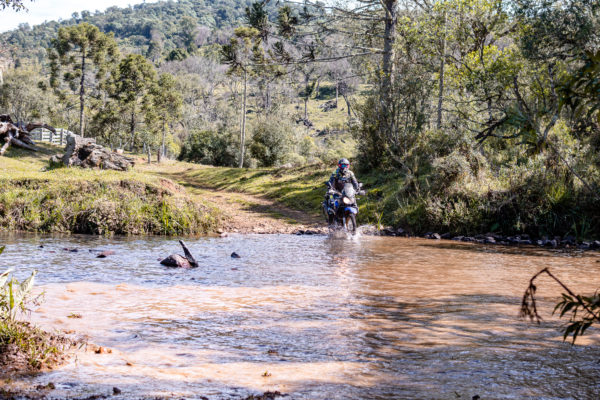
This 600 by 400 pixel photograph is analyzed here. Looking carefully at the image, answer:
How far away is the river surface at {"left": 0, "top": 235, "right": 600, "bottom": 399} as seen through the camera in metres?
3.56

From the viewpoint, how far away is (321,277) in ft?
25.8

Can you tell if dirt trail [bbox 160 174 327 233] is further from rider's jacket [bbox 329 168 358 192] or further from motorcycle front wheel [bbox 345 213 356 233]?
rider's jacket [bbox 329 168 358 192]

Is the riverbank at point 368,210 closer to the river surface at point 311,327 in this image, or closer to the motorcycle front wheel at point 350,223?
the motorcycle front wheel at point 350,223

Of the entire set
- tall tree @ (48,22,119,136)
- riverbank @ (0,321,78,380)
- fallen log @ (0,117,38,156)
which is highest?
tall tree @ (48,22,119,136)

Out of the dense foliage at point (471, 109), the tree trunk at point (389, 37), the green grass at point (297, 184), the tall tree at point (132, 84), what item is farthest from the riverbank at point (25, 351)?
the tall tree at point (132, 84)

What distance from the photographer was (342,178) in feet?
45.4

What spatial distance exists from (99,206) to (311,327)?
9.24m

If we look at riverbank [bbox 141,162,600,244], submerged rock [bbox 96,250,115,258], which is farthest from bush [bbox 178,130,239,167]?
submerged rock [bbox 96,250,115,258]

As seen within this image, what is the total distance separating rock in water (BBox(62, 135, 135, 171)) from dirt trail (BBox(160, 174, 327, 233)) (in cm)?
330

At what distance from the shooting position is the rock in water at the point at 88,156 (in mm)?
17531

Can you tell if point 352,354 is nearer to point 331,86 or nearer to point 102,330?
point 102,330

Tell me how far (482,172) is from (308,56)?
9704mm

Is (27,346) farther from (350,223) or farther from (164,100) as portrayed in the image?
(164,100)

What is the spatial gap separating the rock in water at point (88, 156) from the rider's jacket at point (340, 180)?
8.64m
